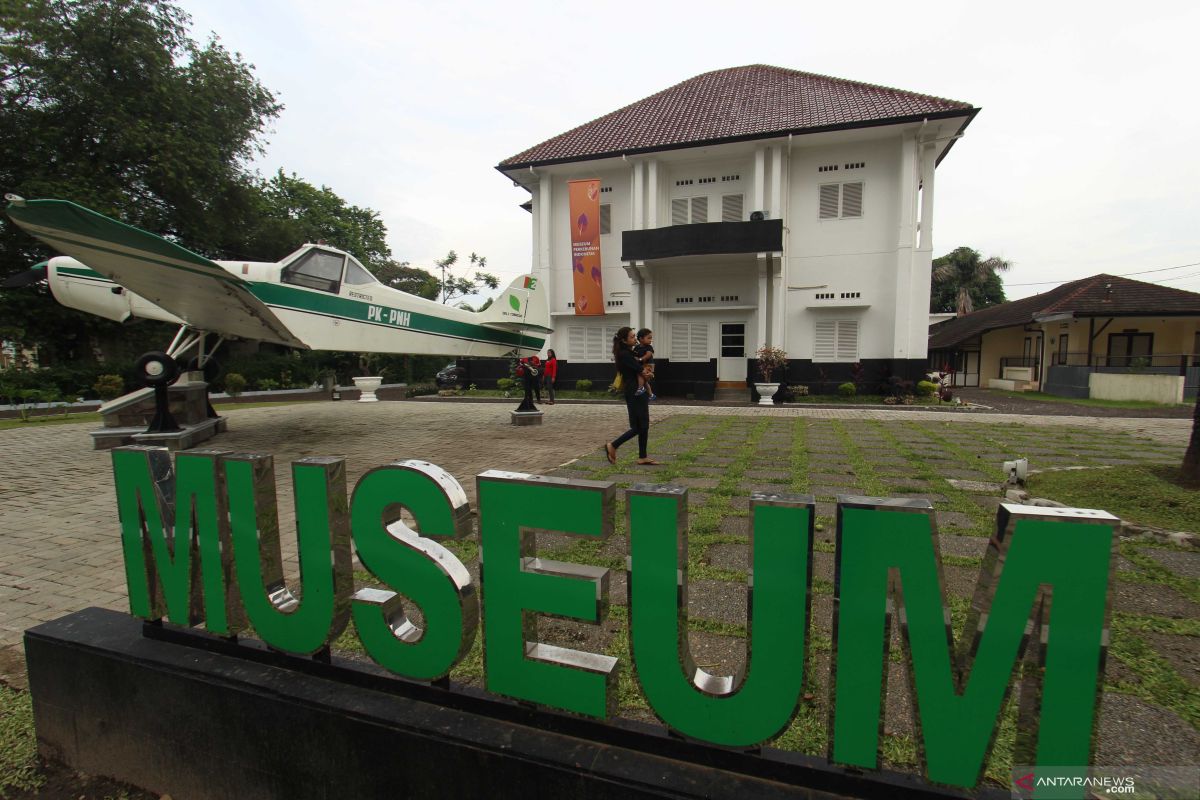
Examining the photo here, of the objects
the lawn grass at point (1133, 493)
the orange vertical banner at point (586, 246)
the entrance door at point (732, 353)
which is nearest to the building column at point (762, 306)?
the entrance door at point (732, 353)

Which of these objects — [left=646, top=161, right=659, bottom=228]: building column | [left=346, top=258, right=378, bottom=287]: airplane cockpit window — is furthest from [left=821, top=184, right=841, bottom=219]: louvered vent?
[left=346, top=258, right=378, bottom=287]: airplane cockpit window

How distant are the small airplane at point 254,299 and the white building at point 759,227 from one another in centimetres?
745

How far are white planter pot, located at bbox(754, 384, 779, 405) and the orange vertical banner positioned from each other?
588 centimetres

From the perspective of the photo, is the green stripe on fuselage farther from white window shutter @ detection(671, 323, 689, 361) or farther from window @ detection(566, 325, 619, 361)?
white window shutter @ detection(671, 323, 689, 361)

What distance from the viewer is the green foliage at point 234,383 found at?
17.7 m

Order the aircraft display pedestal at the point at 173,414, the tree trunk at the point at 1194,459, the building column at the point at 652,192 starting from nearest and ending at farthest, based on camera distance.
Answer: the tree trunk at the point at 1194,459, the aircraft display pedestal at the point at 173,414, the building column at the point at 652,192

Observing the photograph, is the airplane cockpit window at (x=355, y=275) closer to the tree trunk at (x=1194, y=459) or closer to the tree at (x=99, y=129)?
the tree trunk at (x=1194, y=459)

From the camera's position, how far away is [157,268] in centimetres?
580

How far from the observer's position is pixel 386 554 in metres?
1.55

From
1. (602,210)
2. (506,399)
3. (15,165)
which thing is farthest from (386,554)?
(15,165)

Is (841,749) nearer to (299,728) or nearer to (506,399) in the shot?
(299,728)

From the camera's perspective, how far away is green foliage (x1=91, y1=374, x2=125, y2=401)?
46.7 ft

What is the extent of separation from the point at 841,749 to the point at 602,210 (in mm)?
17957

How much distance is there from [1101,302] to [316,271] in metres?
24.3
